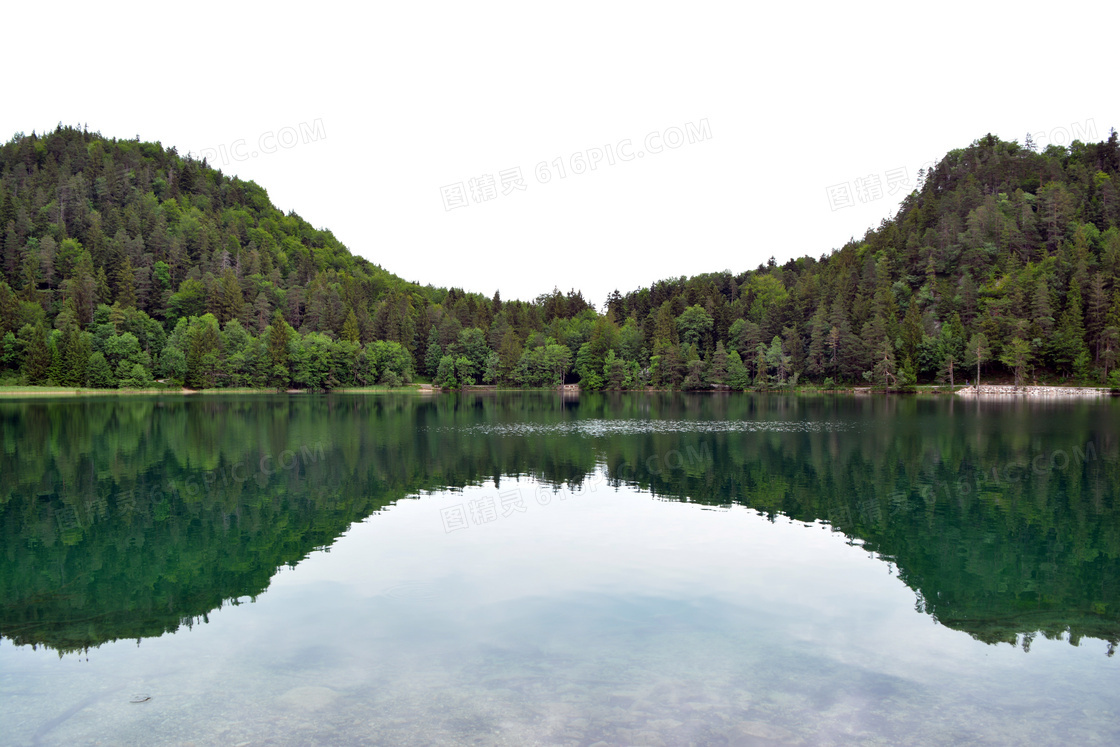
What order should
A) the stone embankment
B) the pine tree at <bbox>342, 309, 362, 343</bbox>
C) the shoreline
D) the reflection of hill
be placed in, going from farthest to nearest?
the pine tree at <bbox>342, 309, 362, 343</bbox>, the stone embankment, the shoreline, the reflection of hill

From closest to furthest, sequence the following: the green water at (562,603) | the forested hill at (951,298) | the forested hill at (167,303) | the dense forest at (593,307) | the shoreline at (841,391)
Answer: the green water at (562,603) < the shoreline at (841,391) < the forested hill at (951,298) < the dense forest at (593,307) < the forested hill at (167,303)

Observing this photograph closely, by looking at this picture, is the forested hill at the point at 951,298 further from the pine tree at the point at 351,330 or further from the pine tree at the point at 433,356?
the pine tree at the point at 351,330

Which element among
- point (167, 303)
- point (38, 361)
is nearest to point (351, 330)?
point (167, 303)

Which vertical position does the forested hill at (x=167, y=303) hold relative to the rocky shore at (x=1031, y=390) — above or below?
above

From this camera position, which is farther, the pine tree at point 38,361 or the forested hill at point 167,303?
the forested hill at point 167,303

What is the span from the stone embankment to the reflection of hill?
60.0m

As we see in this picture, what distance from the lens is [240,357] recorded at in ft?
405

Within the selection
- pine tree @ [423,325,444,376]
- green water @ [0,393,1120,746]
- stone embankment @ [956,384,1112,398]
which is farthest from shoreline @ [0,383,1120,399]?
green water @ [0,393,1120,746]

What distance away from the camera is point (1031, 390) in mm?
102375

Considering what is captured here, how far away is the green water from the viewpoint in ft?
28.7

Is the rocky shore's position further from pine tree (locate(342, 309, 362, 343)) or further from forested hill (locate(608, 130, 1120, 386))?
pine tree (locate(342, 309, 362, 343))

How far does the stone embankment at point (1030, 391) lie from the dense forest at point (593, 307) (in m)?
4.13

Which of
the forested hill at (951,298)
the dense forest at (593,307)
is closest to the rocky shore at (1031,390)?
the dense forest at (593,307)

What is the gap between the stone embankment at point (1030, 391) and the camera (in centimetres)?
9912
